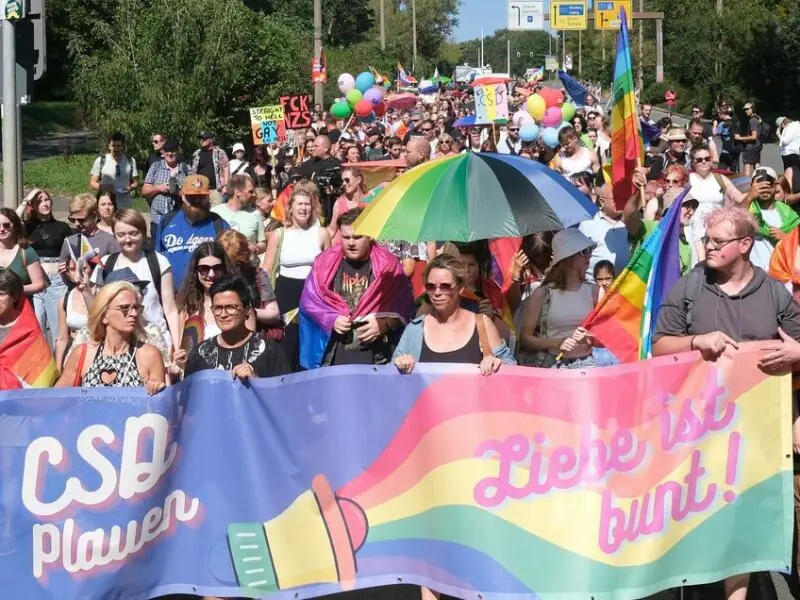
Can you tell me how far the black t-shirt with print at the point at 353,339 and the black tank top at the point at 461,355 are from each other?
165 centimetres

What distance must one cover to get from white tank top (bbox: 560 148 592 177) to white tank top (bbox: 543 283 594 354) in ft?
25.7

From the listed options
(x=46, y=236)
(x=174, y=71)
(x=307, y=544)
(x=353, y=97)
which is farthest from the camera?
(x=353, y=97)

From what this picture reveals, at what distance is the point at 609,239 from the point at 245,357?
4.25 meters

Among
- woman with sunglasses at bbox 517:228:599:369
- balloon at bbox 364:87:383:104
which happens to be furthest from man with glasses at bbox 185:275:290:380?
balloon at bbox 364:87:383:104

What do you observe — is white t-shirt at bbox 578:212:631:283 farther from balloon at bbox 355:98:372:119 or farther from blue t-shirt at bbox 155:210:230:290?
balloon at bbox 355:98:372:119

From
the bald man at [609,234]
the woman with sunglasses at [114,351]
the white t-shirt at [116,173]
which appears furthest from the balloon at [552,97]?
the woman with sunglasses at [114,351]

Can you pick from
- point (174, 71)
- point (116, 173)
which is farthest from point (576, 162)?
point (174, 71)

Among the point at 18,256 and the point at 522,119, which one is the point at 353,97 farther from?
the point at 18,256

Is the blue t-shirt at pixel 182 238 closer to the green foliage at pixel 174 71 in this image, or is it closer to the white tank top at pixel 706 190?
the white tank top at pixel 706 190

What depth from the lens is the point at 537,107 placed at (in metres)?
25.7

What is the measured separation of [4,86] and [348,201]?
2831 mm

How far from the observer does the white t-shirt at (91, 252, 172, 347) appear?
7.35 metres

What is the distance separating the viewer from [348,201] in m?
10.5

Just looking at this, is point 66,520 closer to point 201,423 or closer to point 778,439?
point 201,423
